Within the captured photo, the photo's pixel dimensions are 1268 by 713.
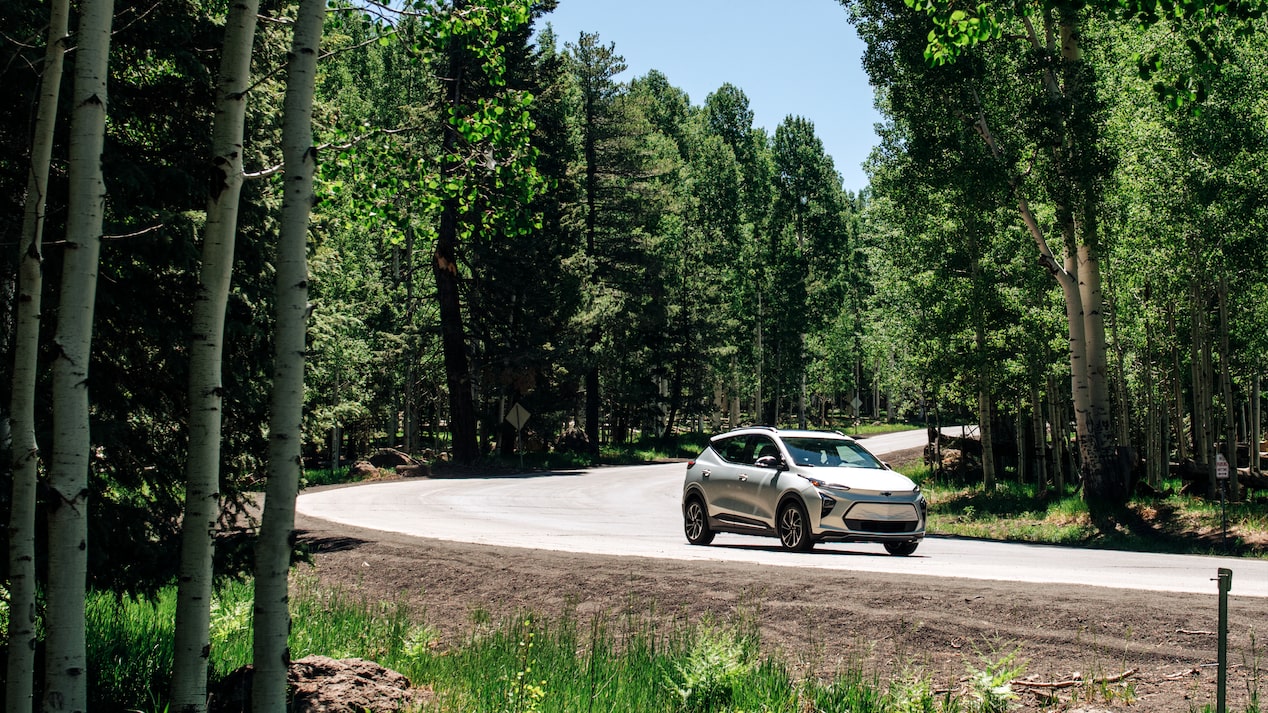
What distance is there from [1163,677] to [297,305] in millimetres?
6044

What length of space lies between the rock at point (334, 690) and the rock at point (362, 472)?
30.4 meters

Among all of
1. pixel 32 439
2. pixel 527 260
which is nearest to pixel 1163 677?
pixel 32 439

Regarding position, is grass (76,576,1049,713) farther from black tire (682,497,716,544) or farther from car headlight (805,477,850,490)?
black tire (682,497,716,544)

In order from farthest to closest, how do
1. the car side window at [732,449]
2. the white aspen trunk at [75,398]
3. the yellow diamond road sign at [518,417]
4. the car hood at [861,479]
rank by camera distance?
the yellow diamond road sign at [518,417]
the car side window at [732,449]
the car hood at [861,479]
the white aspen trunk at [75,398]

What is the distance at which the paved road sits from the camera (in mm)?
11891

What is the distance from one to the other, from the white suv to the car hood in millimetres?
14

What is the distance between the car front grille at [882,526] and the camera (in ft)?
46.1

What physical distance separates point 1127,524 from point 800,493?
8832 mm

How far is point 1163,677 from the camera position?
6.82 meters

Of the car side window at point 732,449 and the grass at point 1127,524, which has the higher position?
the car side window at point 732,449

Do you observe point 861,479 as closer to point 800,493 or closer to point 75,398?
point 800,493

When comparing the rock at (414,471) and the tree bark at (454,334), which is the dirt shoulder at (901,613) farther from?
the tree bark at (454,334)

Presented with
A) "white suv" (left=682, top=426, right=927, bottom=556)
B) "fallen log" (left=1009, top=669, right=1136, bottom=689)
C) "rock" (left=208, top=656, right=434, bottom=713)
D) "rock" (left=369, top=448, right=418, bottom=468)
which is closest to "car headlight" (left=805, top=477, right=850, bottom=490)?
"white suv" (left=682, top=426, right=927, bottom=556)

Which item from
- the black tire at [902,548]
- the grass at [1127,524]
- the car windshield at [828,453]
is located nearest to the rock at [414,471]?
the grass at [1127,524]
